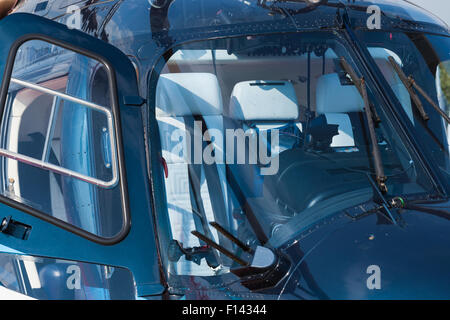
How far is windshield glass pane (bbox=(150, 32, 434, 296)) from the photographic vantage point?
213 centimetres

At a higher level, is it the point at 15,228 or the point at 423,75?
the point at 423,75

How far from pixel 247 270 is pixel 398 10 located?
1557 millimetres

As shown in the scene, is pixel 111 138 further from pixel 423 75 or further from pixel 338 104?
pixel 423 75

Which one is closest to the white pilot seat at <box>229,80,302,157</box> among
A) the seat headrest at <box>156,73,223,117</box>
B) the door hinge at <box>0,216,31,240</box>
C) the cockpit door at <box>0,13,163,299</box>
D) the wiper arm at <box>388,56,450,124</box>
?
the seat headrest at <box>156,73,223,117</box>

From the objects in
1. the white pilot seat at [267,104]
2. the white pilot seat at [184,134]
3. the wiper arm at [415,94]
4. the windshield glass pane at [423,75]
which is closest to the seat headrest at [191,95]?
the white pilot seat at [184,134]

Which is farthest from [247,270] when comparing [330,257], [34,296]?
[34,296]

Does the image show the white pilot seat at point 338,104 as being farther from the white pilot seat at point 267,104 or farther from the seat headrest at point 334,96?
the white pilot seat at point 267,104

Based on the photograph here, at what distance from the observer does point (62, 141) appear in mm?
2295

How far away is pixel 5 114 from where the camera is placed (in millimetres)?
2104

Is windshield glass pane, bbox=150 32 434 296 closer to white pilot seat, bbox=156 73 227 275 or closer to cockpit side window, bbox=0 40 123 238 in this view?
white pilot seat, bbox=156 73 227 275

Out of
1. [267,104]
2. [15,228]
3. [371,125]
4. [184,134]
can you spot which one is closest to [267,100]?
[267,104]

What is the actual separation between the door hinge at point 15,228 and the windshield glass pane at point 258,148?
47 centimetres

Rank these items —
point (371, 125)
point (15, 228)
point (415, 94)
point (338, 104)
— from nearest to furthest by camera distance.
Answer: point (15, 228) → point (371, 125) → point (415, 94) → point (338, 104)

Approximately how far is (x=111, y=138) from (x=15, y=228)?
17.3 inches
